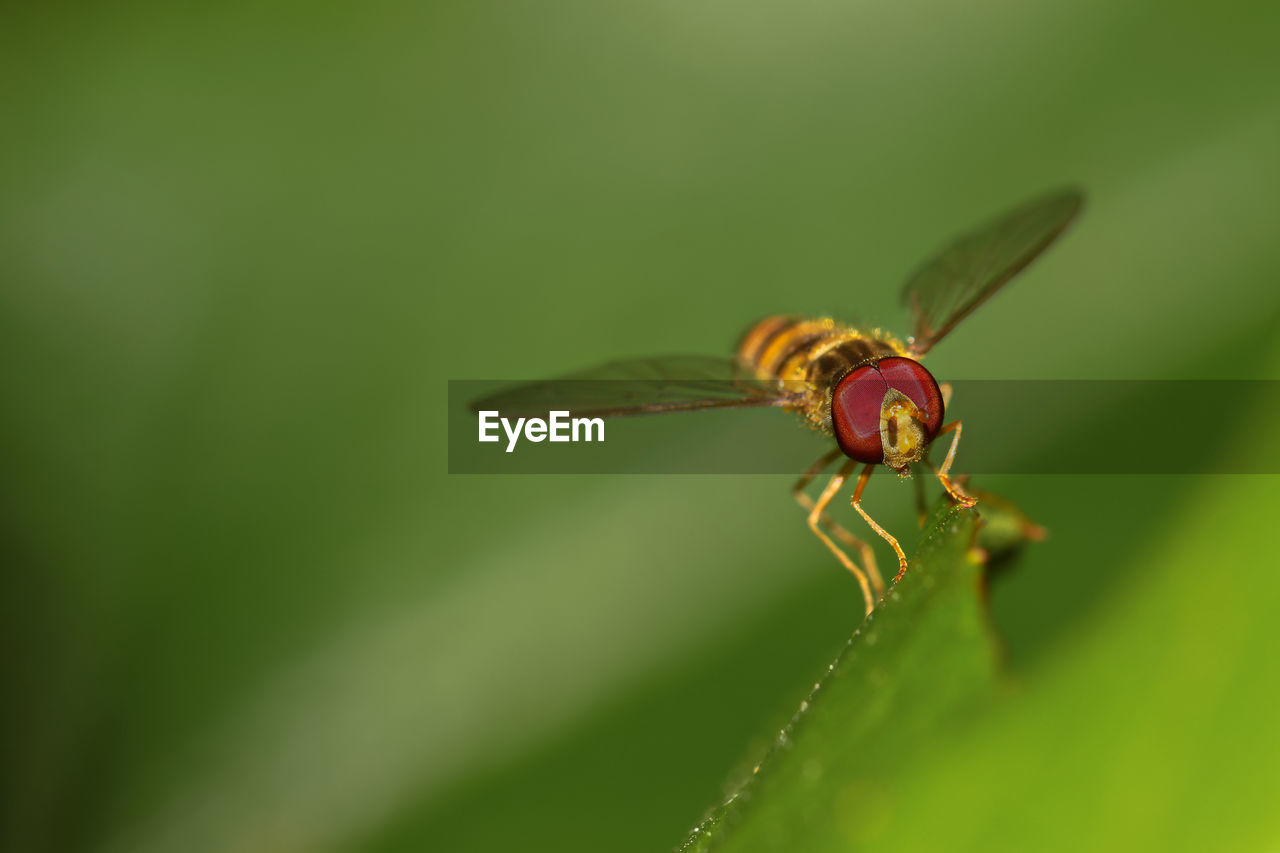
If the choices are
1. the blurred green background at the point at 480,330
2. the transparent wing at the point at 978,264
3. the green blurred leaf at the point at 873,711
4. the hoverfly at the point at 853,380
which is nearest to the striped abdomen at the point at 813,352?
the hoverfly at the point at 853,380

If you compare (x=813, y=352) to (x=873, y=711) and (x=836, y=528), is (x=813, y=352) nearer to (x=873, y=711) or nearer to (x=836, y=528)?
(x=836, y=528)

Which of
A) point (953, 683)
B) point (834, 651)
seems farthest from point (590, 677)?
point (953, 683)

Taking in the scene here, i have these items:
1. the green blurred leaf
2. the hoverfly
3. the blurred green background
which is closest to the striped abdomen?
the hoverfly

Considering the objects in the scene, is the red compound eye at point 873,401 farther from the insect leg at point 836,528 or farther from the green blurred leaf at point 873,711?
the green blurred leaf at point 873,711

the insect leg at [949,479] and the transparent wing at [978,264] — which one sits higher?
the transparent wing at [978,264]

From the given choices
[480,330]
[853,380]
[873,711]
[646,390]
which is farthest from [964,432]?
[873,711]

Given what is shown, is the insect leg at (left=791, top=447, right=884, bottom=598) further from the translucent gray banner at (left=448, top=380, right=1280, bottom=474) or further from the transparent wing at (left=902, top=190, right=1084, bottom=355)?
the transparent wing at (left=902, top=190, right=1084, bottom=355)
